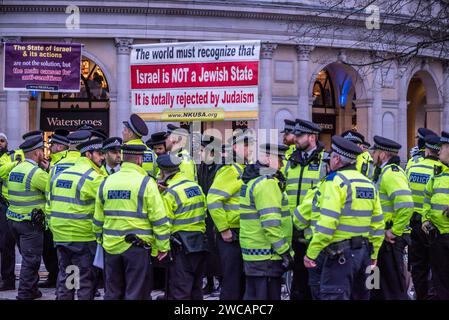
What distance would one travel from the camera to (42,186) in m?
12.1

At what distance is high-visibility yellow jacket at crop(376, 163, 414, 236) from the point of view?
10367 mm

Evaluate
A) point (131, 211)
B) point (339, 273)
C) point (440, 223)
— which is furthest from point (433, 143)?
point (131, 211)

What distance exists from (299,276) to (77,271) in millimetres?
2844

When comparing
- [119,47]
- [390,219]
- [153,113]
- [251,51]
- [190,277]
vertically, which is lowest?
[190,277]

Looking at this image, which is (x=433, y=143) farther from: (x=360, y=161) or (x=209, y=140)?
(x=209, y=140)

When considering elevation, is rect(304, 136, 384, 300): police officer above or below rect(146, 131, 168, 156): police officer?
below

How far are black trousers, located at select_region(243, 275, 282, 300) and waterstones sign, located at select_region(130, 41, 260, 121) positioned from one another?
3.45 meters

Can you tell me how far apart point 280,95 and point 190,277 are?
2486 cm

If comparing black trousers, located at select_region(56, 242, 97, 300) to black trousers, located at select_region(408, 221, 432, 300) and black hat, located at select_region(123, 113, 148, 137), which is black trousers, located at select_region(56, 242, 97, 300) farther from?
black trousers, located at select_region(408, 221, 432, 300)

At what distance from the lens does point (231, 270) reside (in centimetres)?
1036

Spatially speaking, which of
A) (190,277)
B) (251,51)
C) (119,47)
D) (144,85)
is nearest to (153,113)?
(144,85)

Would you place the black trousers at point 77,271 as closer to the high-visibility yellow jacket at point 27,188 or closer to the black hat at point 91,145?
the black hat at point 91,145

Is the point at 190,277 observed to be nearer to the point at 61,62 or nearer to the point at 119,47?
the point at 61,62

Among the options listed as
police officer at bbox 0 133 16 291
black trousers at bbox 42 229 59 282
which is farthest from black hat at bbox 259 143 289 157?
police officer at bbox 0 133 16 291
